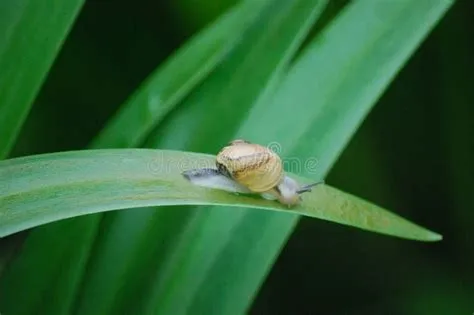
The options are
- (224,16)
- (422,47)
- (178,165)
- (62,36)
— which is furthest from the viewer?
(422,47)

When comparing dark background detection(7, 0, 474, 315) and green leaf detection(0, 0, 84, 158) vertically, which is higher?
dark background detection(7, 0, 474, 315)

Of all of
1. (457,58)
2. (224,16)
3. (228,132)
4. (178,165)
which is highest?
(457,58)

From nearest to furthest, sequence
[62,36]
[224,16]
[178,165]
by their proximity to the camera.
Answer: [178,165] < [62,36] < [224,16]

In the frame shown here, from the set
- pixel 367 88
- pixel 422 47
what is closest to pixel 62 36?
pixel 367 88

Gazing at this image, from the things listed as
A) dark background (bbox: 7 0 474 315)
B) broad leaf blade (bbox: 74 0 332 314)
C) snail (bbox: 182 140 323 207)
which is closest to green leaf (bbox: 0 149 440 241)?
snail (bbox: 182 140 323 207)

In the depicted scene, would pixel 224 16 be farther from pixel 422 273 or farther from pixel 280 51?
pixel 422 273

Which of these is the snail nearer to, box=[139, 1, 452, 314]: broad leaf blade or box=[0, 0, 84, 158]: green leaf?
box=[139, 1, 452, 314]: broad leaf blade
